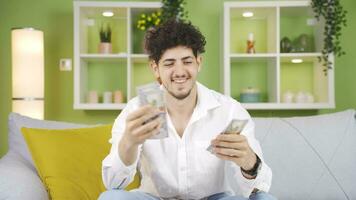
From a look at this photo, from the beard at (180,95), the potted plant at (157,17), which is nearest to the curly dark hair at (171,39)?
the beard at (180,95)

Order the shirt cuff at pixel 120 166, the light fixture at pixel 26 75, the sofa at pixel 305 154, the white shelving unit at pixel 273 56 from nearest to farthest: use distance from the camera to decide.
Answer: the shirt cuff at pixel 120 166, the sofa at pixel 305 154, the light fixture at pixel 26 75, the white shelving unit at pixel 273 56

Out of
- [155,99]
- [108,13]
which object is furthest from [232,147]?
[108,13]

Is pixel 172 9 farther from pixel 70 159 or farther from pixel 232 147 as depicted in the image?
pixel 232 147

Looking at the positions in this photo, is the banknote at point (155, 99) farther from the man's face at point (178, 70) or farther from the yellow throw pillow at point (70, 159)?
the yellow throw pillow at point (70, 159)

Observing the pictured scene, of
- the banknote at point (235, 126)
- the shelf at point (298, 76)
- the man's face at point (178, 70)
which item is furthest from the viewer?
the shelf at point (298, 76)

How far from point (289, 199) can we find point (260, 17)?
2499mm

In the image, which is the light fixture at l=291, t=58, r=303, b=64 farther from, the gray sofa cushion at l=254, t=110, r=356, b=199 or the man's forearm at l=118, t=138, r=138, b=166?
the man's forearm at l=118, t=138, r=138, b=166

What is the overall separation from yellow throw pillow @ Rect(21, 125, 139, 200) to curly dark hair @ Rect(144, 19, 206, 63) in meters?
0.57

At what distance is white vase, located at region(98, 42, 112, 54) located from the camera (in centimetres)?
431

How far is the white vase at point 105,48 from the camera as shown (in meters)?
4.31

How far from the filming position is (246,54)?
4.20 metres

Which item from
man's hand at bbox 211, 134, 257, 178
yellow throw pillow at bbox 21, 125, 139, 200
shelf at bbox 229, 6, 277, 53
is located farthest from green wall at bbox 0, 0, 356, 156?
man's hand at bbox 211, 134, 257, 178

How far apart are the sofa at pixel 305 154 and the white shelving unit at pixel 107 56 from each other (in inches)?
70.2

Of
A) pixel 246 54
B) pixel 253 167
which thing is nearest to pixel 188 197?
pixel 253 167
